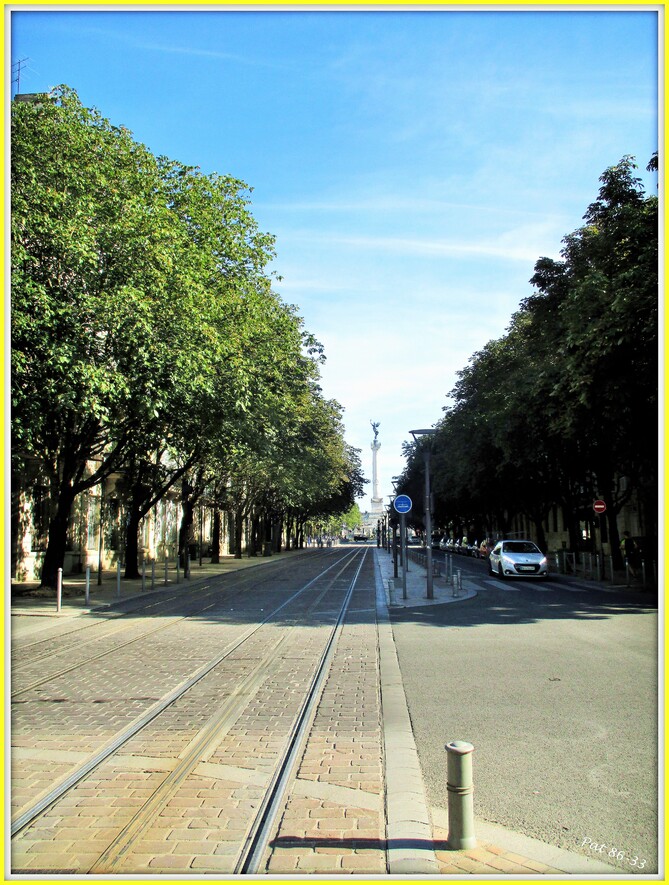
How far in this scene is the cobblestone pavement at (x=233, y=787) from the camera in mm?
3992

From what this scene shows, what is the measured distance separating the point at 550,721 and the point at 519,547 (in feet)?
76.0

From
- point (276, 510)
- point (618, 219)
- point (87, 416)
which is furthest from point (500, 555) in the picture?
point (276, 510)

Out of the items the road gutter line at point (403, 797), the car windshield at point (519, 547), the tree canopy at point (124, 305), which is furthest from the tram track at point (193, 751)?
the car windshield at point (519, 547)

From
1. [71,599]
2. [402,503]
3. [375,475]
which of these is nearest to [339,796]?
[402,503]

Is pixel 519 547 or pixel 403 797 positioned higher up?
pixel 403 797

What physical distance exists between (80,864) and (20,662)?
7671mm

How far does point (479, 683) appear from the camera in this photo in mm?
8711

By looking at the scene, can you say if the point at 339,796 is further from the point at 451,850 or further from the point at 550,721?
the point at 550,721

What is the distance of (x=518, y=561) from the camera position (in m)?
27.1

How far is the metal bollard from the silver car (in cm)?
2375

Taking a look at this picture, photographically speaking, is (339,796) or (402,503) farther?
(402,503)

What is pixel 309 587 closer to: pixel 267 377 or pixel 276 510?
pixel 267 377

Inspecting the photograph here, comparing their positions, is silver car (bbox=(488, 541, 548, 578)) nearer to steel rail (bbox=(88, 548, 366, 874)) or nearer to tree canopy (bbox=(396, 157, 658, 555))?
tree canopy (bbox=(396, 157, 658, 555))

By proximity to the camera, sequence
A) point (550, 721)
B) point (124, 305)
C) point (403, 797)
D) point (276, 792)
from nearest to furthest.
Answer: point (403, 797) → point (276, 792) → point (550, 721) → point (124, 305)
